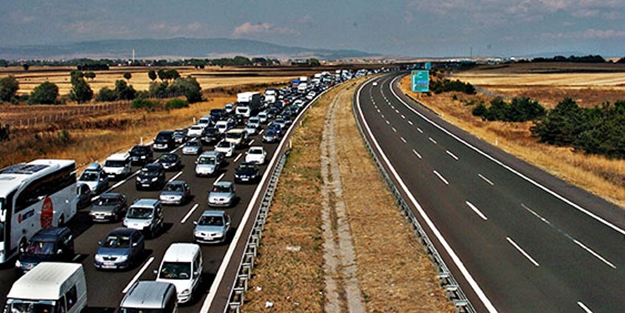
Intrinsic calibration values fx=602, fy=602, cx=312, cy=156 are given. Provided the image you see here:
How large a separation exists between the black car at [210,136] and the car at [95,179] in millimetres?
20438

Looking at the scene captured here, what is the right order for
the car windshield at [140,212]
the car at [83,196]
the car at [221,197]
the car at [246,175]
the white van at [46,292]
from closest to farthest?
the white van at [46,292] → the car windshield at [140,212] → the car at [83,196] → the car at [221,197] → the car at [246,175]

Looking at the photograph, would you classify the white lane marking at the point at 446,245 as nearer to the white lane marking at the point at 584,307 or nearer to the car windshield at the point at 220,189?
the white lane marking at the point at 584,307

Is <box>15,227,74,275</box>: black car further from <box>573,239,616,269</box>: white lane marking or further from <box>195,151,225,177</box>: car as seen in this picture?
<box>573,239,616,269</box>: white lane marking

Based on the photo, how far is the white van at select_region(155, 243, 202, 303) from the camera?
750 inches

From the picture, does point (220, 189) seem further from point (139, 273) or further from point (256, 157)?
point (256, 157)

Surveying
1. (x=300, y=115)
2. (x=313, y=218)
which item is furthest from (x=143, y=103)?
(x=313, y=218)

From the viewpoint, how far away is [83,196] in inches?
1280

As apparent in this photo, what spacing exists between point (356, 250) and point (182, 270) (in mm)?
7966

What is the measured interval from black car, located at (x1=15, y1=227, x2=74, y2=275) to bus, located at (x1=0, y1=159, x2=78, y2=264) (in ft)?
3.15

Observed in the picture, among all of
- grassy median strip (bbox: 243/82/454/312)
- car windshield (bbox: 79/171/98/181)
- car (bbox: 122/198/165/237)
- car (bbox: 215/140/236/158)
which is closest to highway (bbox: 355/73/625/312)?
grassy median strip (bbox: 243/82/454/312)

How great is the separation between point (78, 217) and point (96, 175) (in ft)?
19.1

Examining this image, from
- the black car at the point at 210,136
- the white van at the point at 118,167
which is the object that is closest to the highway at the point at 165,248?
the white van at the point at 118,167

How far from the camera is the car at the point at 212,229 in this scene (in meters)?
25.6

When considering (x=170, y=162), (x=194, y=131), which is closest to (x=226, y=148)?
(x=170, y=162)
